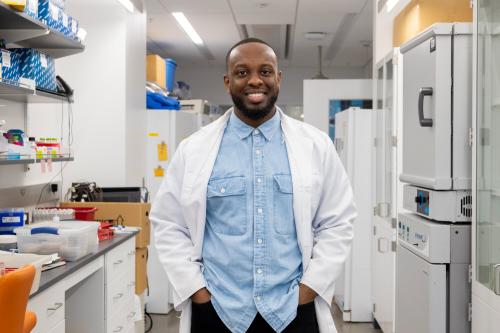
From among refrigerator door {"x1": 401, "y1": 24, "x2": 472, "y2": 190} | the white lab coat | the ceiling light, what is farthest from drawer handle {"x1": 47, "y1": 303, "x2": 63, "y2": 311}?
the ceiling light

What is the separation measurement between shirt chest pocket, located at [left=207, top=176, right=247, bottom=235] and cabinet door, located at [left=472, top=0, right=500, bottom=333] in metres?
1.02

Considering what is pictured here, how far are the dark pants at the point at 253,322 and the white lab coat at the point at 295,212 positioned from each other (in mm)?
28

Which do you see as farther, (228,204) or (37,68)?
(37,68)

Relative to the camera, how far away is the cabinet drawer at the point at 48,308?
2238mm

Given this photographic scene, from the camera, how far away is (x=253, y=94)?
171cm

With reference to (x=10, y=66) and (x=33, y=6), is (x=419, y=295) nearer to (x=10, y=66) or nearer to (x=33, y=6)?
(x=10, y=66)

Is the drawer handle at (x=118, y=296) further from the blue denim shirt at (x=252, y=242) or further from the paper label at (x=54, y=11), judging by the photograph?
the blue denim shirt at (x=252, y=242)

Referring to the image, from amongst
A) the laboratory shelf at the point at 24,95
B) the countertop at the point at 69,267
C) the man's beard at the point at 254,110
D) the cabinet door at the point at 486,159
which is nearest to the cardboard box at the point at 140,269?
the countertop at the point at 69,267

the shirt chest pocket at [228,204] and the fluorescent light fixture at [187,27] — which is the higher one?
the fluorescent light fixture at [187,27]

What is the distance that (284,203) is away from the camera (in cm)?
170

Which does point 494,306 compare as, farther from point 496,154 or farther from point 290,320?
point 290,320

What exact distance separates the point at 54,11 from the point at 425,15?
210 cm

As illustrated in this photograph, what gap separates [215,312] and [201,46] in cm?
684

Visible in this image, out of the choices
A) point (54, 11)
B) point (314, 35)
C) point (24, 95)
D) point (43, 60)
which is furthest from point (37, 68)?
point (314, 35)
